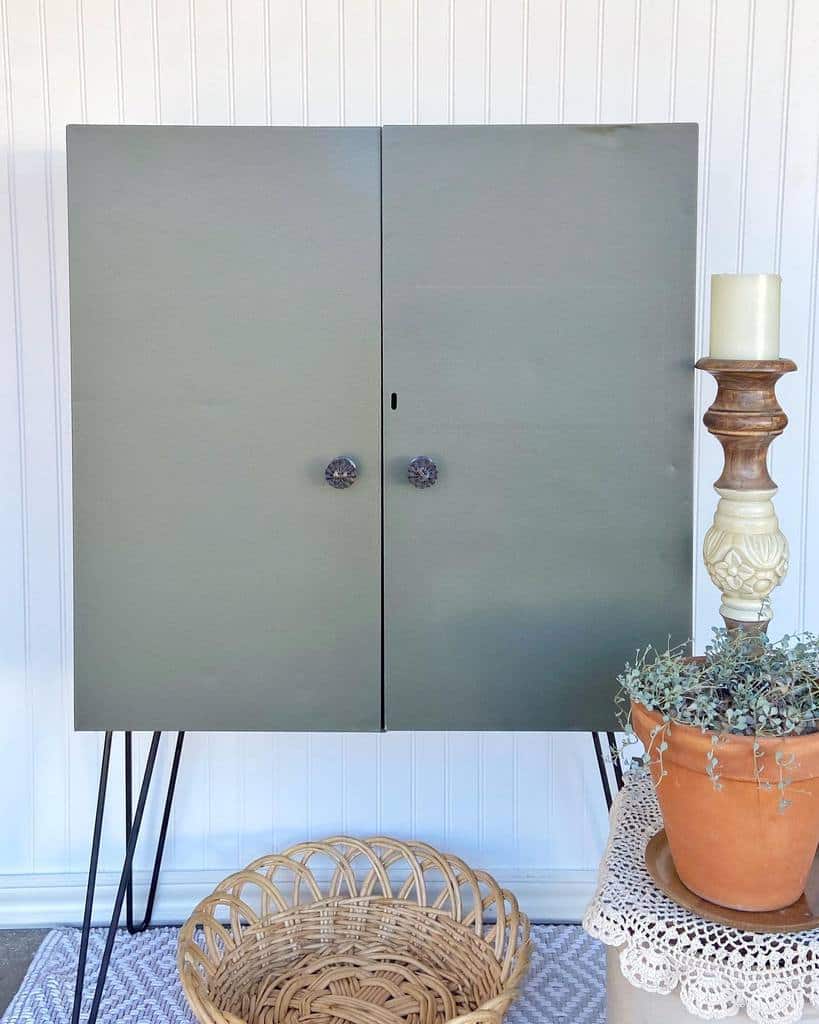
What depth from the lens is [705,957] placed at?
1117 millimetres

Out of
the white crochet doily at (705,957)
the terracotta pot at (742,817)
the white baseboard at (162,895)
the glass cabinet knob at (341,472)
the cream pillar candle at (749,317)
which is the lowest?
the white baseboard at (162,895)

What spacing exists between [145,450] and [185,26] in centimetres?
86

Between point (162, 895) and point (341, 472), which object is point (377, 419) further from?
point (162, 895)

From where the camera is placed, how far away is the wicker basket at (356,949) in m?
1.72

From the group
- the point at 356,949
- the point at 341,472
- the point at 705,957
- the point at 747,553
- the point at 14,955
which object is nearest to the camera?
the point at 705,957

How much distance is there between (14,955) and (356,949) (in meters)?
0.67

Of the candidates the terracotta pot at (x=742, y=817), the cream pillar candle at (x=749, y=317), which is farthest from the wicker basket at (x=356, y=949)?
the cream pillar candle at (x=749, y=317)

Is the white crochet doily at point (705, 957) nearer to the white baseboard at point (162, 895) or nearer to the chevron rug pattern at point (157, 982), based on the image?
the chevron rug pattern at point (157, 982)

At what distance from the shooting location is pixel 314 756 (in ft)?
6.91

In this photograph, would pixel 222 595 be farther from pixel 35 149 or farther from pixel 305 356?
pixel 35 149

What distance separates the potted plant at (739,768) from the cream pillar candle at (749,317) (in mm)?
366

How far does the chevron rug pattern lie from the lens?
5.98ft

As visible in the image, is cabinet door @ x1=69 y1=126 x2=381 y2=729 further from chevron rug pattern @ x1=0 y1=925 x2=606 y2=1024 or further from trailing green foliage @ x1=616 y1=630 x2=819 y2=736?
chevron rug pattern @ x1=0 y1=925 x2=606 y2=1024

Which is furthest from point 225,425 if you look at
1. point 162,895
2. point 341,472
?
point 162,895
